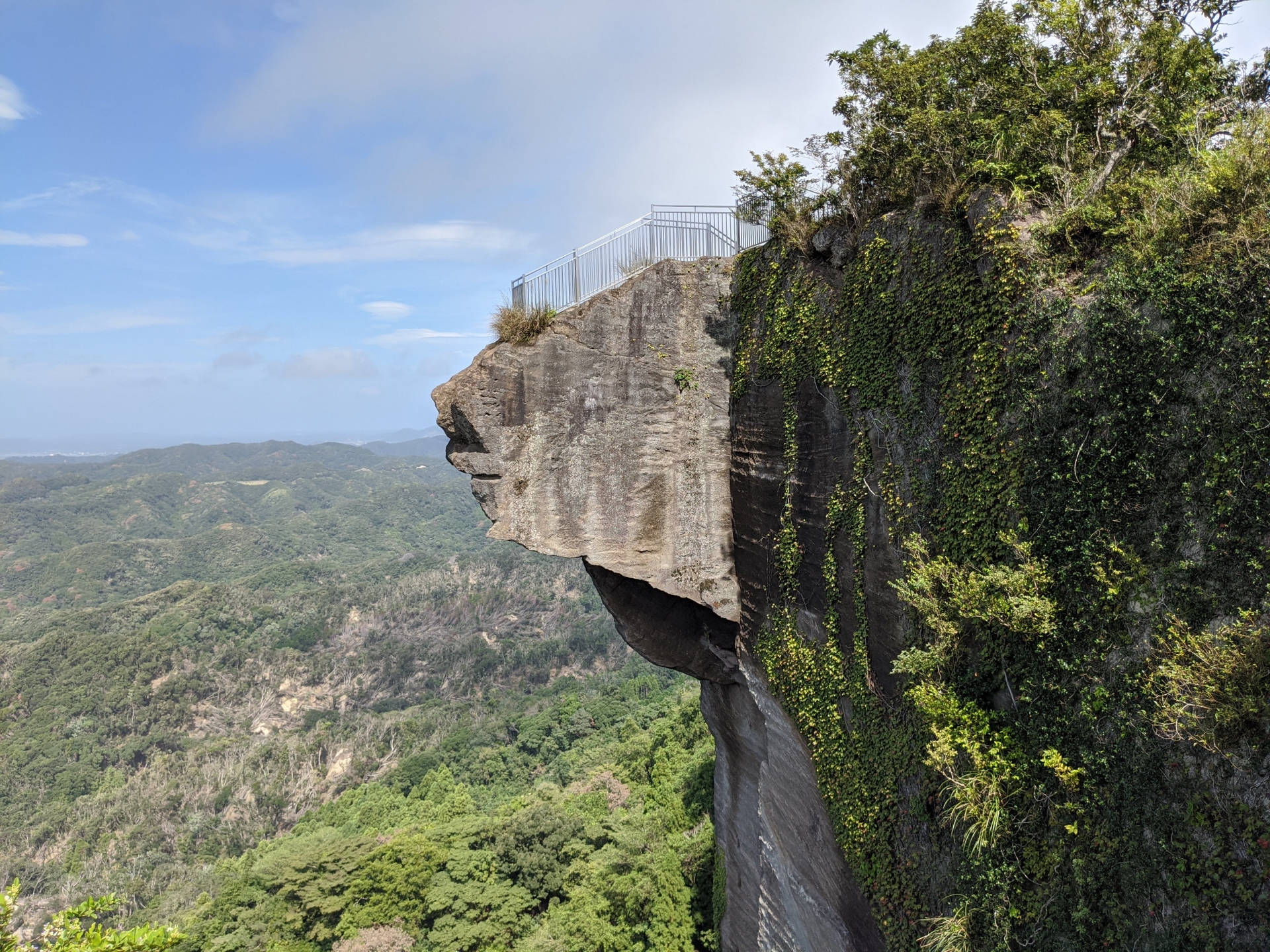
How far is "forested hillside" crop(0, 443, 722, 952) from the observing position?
21875 mm

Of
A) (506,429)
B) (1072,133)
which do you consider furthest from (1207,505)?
(506,429)

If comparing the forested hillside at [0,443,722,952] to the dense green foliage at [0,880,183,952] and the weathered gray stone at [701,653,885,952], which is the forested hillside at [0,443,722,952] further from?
the dense green foliage at [0,880,183,952]

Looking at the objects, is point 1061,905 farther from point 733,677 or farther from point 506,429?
point 506,429

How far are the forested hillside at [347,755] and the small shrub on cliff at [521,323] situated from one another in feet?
48.2

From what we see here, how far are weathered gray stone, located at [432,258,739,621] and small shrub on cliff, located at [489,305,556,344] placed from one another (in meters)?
0.15

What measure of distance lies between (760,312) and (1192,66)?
18.2 feet

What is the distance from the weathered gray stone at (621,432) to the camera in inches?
415

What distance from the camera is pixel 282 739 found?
6241 centimetres

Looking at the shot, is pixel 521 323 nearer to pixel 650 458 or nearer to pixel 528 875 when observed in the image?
pixel 650 458

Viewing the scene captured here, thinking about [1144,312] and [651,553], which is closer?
[1144,312]

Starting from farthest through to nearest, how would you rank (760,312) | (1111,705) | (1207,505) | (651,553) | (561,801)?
(561,801), (651,553), (760,312), (1111,705), (1207,505)

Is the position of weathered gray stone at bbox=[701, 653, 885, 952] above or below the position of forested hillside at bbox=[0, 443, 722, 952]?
above

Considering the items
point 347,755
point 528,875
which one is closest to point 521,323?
point 528,875

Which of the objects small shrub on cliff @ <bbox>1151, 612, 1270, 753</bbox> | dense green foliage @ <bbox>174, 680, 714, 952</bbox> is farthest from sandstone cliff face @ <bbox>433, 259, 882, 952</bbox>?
dense green foliage @ <bbox>174, 680, 714, 952</bbox>
